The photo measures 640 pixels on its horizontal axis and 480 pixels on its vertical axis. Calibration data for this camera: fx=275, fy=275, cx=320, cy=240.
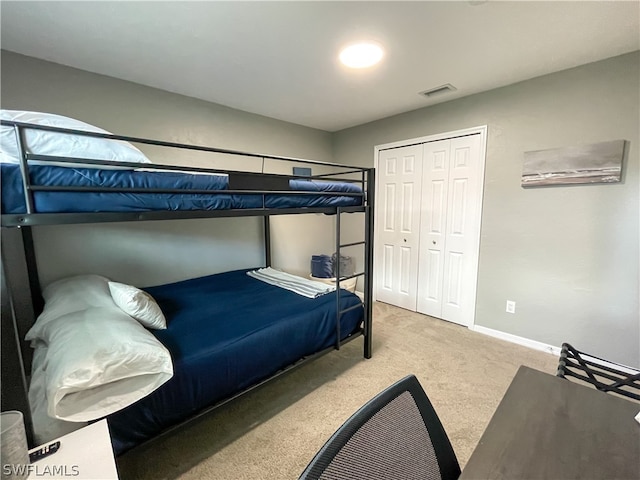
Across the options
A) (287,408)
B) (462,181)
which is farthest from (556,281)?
(287,408)

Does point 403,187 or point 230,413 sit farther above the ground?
point 403,187

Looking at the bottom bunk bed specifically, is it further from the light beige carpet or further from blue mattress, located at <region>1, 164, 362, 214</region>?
blue mattress, located at <region>1, 164, 362, 214</region>

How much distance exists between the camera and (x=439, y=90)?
2.60 m

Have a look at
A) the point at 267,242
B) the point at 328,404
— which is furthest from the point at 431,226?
the point at 328,404

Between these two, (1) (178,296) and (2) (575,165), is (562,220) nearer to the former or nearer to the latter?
(2) (575,165)

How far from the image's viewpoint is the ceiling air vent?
252 centimetres

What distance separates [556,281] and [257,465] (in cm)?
273

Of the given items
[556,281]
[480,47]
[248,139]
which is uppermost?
[480,47]

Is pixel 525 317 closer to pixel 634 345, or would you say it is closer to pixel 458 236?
pixel 634 345

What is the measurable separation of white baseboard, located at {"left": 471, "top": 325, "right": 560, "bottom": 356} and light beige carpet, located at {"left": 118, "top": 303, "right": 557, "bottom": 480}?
0.07 m

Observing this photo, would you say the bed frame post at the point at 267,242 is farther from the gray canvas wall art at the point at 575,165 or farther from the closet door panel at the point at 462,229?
the gray canvas wall art at the point at 575,165

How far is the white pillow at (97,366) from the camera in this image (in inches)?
39.2

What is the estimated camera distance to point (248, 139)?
3.22m

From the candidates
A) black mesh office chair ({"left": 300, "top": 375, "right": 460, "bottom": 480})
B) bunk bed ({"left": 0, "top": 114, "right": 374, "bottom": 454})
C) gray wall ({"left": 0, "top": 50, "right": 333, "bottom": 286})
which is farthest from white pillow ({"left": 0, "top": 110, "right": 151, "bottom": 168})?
black mesh office chair ({"left": 300, "top": 375, "right": 460, "bottom": 480})
